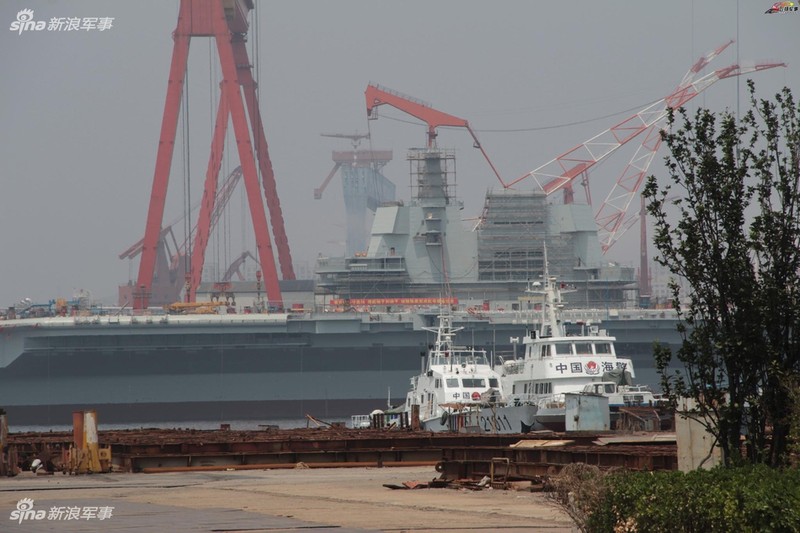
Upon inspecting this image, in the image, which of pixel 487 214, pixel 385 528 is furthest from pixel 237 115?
pixel 385 528

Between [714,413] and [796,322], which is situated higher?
[796,322]

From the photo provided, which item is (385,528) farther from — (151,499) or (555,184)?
(555,184)

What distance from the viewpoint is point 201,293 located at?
10094cm

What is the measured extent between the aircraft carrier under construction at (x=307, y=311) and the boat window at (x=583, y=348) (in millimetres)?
27467

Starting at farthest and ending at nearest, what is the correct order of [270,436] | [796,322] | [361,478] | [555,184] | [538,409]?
[555,184] → [538,409] → [270,436] → [361,478] → [796,322]

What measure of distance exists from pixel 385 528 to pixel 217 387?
6121cm

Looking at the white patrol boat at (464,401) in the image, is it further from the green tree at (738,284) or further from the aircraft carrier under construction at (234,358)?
the aircraft carrier under construction at (234,358)

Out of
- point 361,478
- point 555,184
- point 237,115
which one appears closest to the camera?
point 361,478

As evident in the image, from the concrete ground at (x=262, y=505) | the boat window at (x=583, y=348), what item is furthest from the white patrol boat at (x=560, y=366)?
the concrete ground at (x=262, y=505)

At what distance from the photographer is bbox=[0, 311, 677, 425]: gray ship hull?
71.4m

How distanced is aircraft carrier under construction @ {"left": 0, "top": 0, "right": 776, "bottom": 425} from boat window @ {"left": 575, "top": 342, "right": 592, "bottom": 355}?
27467 mm

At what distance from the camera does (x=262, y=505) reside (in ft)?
53.6

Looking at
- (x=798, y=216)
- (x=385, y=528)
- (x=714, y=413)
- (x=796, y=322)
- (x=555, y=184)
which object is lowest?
(x=385, y=528)

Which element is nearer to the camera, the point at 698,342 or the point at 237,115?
the point at 698,342
